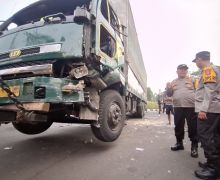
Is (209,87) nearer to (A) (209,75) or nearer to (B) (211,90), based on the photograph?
(B) (211,90)

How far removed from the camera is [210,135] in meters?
3.00

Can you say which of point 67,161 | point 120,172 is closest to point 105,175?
point 120,172

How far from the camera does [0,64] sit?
140 inches

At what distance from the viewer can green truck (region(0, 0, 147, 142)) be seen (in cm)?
287

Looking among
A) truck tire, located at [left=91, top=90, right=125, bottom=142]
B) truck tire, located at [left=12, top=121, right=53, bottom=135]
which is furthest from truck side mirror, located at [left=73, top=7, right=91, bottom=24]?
truck tire, located at [left=12, top=121, right=53, bottom=135]

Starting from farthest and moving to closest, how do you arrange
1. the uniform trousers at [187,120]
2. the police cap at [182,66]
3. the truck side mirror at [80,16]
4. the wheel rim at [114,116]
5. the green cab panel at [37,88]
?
the police cap at [182,66] < the wheel rim at [114,116] < the uniform trousers at [187,120] < the truck side mirror at [80,16] < the green cab panel at [37,88]

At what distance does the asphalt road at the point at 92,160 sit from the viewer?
2.97m

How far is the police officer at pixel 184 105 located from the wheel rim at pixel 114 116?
1032mm

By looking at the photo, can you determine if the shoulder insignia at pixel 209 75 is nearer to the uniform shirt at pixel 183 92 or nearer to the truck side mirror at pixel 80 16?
the uniform shirt at pixel 183 92

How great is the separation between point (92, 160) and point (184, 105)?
182cm

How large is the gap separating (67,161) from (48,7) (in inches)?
106

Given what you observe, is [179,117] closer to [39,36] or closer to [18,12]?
[39,36]

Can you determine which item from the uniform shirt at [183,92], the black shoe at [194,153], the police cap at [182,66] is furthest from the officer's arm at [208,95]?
the police cap at [182,66]

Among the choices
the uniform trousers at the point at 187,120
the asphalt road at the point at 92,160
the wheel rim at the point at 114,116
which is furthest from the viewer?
the wheel rim at the point at 114,116
